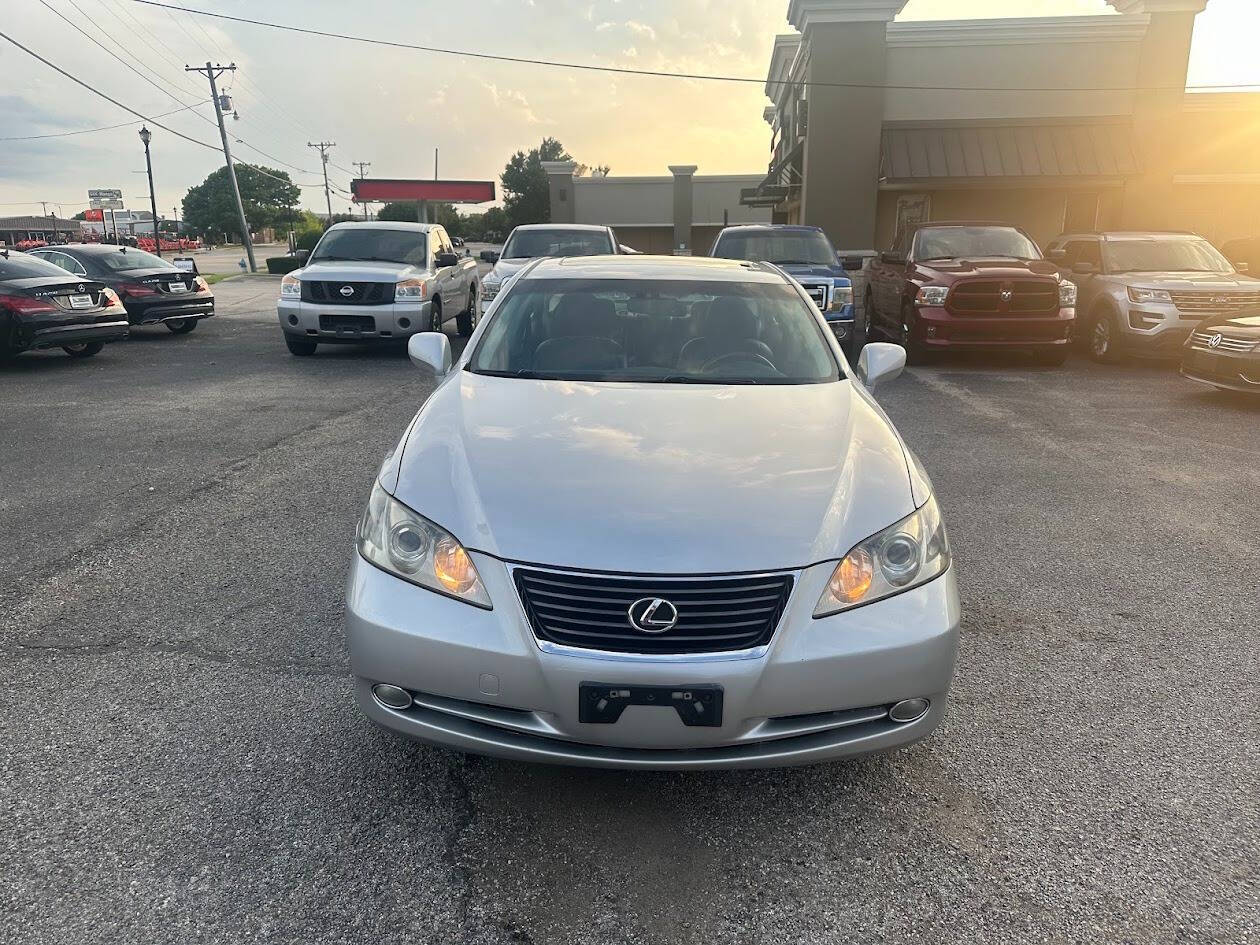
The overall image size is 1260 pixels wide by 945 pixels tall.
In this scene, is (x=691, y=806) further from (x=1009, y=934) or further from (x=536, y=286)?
(x=536, y=286)

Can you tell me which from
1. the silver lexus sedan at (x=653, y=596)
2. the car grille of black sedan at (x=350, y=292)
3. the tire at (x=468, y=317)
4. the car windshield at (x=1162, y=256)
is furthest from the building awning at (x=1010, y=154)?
the silver lexus sedan at (x=653, y=596)

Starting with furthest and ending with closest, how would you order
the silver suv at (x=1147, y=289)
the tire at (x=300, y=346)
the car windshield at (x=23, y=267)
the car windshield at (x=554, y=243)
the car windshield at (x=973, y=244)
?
the car windshield at (x=554, y=243), the tire at (x=300, y=346), the car windshield at (x=973, y=244), the car windshield at (x=23, y=267), the silver suv at (x=1147, y=289)

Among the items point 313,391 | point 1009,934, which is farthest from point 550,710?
point 313,391

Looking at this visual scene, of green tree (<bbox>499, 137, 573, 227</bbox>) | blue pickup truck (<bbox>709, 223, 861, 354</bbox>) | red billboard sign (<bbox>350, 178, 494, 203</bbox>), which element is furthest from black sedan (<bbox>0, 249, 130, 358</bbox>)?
green tree (<bbox>499, 137, 573, 227</bbox>)

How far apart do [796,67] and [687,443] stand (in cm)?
2704

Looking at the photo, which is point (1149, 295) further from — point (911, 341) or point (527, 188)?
point (527, 188)

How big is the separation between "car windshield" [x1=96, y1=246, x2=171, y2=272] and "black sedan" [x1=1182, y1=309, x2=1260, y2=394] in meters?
15.5

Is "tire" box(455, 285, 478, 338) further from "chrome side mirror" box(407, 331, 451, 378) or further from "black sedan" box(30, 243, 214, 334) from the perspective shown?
"chrome side mirror" box(407, 331, 451, 378)

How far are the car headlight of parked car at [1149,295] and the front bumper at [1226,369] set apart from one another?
2232 millimetres

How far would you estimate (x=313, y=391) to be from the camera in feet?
33.7

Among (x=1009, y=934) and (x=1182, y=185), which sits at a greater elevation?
(x=1182, y=185)

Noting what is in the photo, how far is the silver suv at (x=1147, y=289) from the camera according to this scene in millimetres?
11203

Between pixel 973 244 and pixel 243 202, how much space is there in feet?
370

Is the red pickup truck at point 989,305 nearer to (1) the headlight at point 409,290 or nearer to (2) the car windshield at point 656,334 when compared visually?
(1) the headlight at point 409,290
